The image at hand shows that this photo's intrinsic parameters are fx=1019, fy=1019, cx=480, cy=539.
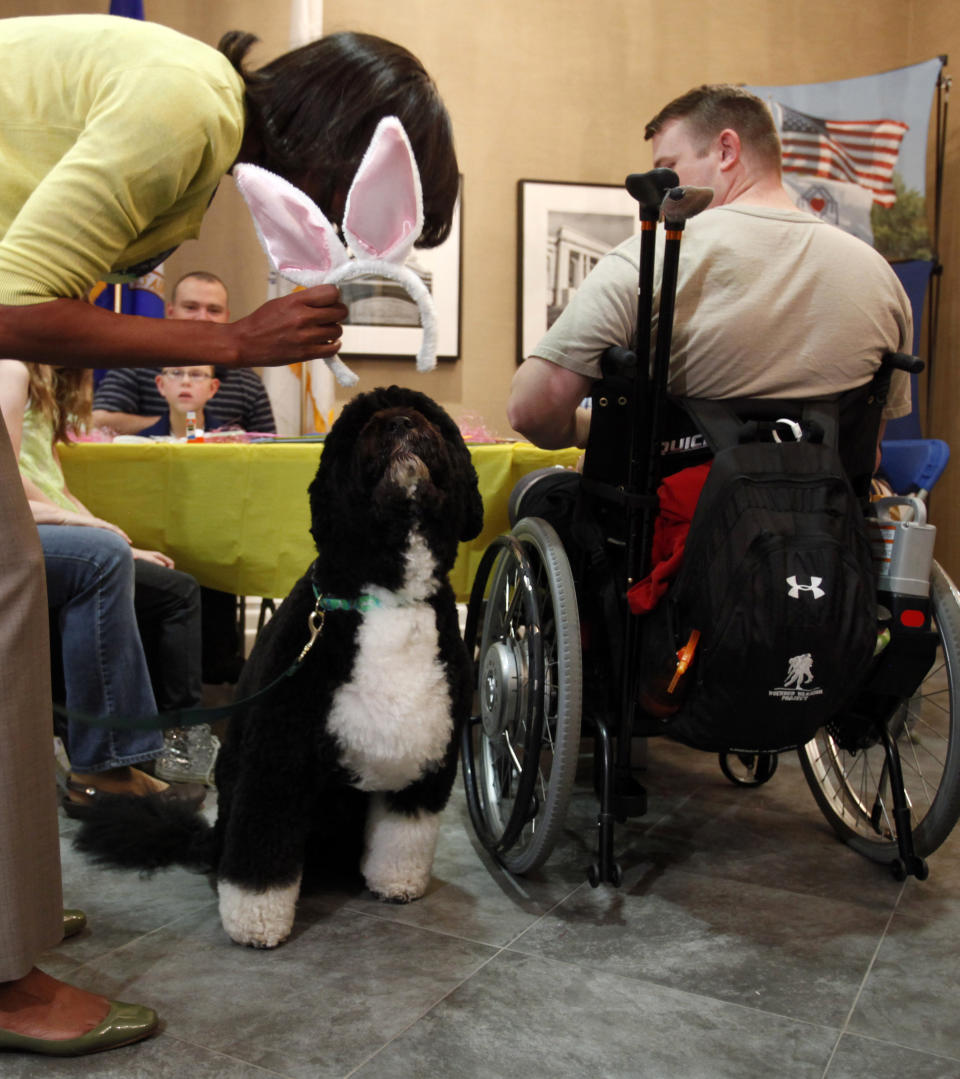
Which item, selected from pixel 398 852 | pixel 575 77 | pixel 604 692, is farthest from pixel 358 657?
pixel 575 77

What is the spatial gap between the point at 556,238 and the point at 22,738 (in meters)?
3.96

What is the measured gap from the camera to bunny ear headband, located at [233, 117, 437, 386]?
1190 millimetres

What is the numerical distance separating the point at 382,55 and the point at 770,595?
0.87 metres

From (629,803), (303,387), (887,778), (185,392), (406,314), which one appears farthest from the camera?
(406,314)

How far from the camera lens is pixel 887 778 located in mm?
2059

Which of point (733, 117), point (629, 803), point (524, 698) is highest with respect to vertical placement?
point (733, 117)

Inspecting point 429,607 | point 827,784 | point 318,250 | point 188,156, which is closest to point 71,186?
point 188,156

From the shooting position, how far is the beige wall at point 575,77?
179 inches

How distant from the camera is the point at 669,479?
163cm

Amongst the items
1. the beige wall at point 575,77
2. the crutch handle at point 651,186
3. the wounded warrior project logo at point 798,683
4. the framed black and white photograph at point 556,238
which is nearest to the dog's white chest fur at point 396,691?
the wounded warrior project logo at point 798,683

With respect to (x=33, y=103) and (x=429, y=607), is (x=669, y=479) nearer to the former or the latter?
(x=429, y=607)

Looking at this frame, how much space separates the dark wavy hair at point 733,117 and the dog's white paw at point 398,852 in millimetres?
1306

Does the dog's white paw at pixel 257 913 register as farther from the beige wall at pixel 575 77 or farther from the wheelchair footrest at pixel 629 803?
the beige wall at pixel 575 77

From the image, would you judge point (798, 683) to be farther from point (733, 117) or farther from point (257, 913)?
point (733, 117)
